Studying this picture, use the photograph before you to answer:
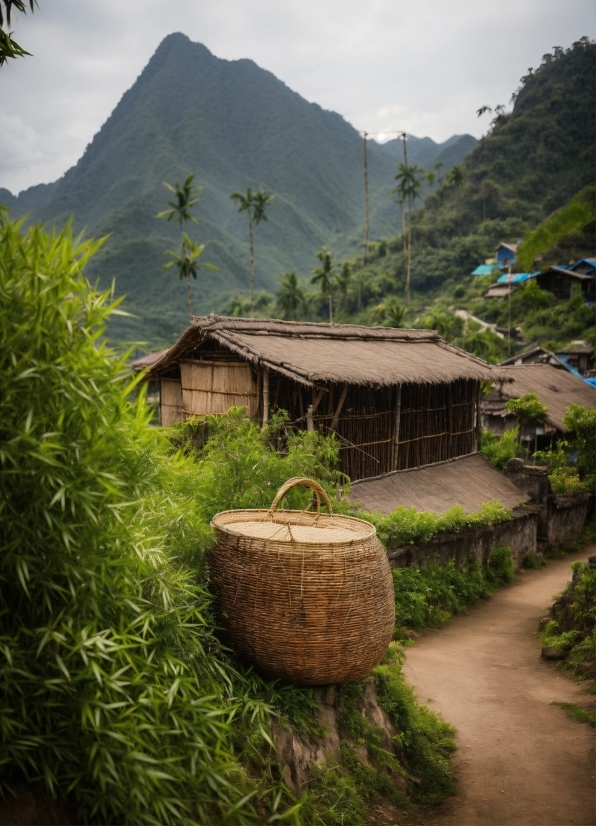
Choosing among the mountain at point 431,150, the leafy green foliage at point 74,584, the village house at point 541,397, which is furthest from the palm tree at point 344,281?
the mountain at point 431,150

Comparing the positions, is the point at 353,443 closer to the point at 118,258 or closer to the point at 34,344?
the point at 34,344

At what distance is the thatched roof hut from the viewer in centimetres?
1062

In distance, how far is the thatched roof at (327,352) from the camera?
33.8 ft

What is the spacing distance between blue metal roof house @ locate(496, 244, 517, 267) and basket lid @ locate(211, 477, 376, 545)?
44.6 metres

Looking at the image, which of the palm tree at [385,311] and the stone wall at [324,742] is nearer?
the stone wall at [324,742]

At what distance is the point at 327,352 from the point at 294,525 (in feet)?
23.7

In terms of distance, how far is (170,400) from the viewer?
42.6 feet

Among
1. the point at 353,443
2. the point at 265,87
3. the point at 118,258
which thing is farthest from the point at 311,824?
the point at 265,87

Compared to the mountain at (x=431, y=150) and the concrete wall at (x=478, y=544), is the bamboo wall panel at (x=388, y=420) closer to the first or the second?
the concrete wall at (x=478, y=544)

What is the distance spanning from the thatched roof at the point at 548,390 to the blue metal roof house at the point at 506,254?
23.9 metres

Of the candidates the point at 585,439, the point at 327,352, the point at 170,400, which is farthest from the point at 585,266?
the point at 170,400

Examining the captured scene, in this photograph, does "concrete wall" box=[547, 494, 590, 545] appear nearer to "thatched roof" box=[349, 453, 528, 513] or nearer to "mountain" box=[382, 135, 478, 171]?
"thatched roof" box=[349, 453, 528, 513]

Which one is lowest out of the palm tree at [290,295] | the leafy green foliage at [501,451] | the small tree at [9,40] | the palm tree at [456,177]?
the leafy green foliage at [501,451]

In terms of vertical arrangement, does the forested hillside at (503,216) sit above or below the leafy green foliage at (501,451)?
above
